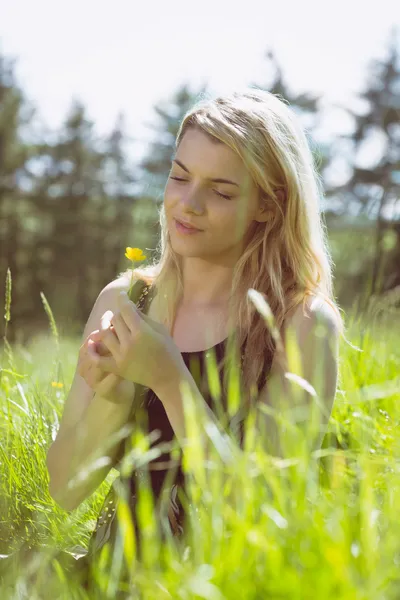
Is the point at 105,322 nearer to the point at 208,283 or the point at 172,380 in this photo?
the point at 172,380

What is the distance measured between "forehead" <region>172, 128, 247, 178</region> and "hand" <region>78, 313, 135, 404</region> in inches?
24.8

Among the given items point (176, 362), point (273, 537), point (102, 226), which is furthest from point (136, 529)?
point (102, 226)

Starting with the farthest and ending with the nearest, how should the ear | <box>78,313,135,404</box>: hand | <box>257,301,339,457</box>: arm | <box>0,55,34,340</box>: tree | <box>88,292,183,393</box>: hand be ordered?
<box>0,55,34,340</box>: tree → the ear → <box>257,301,339,457</box>: arm → <box>78,313,135,404</box>: hand → <box>88,292,183,393</box>: hand

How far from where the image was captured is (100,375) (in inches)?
71.8

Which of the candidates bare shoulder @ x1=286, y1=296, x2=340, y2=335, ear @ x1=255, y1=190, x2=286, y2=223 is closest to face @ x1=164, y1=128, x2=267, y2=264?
ear @ x1=255, y1=190, x2=286, y2=223

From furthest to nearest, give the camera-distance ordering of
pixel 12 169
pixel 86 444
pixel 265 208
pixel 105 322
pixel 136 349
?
pixel 12 169, pixel 265 208, pixel 86 444, pixel 105 322, pixel 136 349

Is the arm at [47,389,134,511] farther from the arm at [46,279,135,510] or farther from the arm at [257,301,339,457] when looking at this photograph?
the arm at [257,301,339,457]

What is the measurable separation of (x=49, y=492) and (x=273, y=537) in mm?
1410

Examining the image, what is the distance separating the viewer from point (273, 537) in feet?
3.06

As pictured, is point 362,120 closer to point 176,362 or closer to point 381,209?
point 381,209

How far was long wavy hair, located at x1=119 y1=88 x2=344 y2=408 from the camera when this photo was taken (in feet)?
7.13

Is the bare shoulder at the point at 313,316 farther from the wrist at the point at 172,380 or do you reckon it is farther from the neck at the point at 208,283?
the wrist at the point at 172,380

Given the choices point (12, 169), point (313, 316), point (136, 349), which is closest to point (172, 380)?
point (136, 349)

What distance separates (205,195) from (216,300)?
1.38ft
